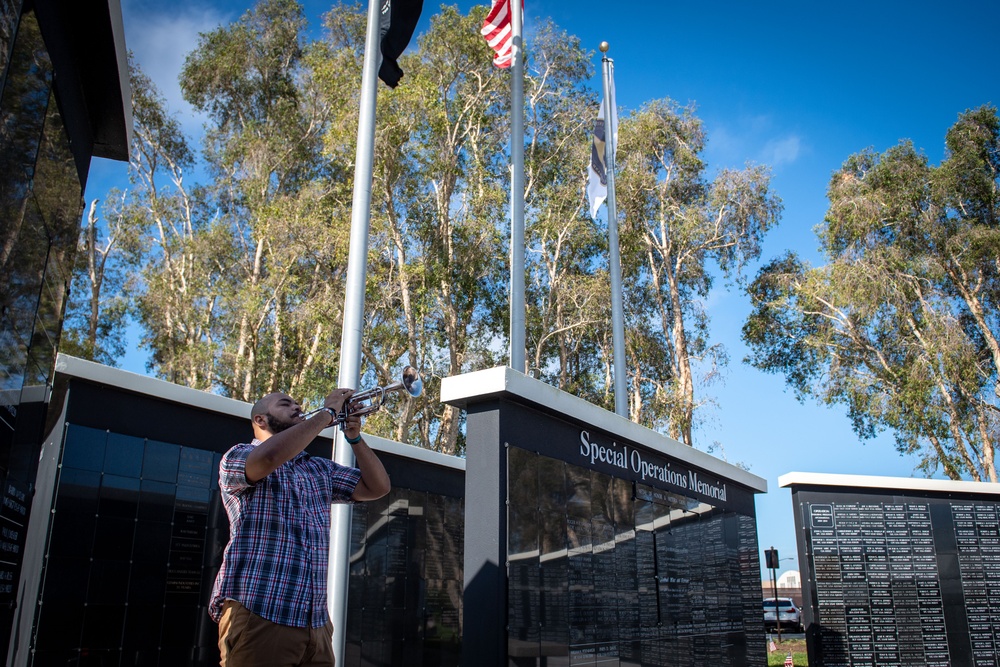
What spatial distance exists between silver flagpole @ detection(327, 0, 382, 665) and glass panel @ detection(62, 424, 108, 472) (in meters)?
2.48

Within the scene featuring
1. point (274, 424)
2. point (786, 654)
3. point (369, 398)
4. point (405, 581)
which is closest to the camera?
point (274, 424)

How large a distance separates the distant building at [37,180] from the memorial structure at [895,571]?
9348 millimetres

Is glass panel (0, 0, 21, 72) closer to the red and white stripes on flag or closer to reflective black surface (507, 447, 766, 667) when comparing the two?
reflective black surface (507, 447, 766, 667)

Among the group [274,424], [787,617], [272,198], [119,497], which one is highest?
[272,198]

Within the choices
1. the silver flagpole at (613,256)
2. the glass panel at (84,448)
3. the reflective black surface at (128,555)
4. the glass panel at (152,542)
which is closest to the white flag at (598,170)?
the silver flagpole at (613,256)

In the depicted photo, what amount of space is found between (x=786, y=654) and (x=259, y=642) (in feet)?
59.4

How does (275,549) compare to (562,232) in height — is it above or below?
below

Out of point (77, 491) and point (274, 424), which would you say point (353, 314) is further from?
point (274, 424)

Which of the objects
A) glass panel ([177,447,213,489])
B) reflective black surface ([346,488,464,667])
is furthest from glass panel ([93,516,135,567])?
reflective black surface ([346,488,464,667])

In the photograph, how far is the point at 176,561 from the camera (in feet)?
27.0

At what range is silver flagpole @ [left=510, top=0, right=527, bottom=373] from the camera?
29.9 feet

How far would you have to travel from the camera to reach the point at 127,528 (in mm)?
7895

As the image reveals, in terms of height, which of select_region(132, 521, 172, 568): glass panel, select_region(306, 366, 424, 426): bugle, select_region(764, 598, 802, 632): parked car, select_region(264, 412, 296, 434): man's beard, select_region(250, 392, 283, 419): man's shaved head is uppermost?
select_region(306, 366, 424, 426): bugle

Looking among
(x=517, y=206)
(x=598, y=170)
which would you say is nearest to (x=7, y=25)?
(x=517, y=206)
